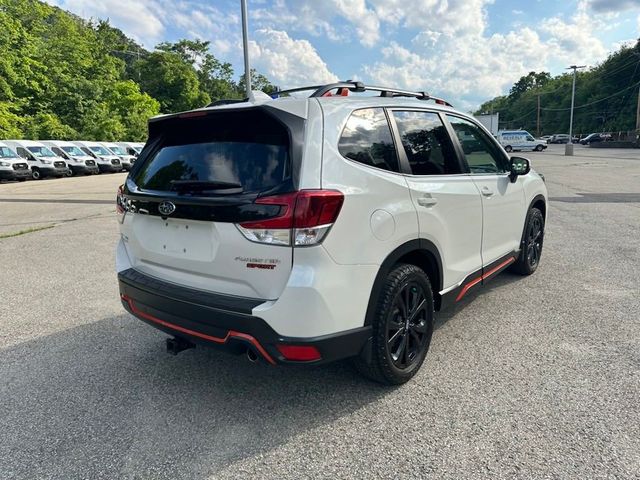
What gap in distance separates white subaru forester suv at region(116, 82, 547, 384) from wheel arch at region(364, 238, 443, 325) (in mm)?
10

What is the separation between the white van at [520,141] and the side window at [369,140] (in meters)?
46.1

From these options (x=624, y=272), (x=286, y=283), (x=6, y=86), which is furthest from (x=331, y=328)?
(x=6, y=86)

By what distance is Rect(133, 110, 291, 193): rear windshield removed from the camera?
243 cm

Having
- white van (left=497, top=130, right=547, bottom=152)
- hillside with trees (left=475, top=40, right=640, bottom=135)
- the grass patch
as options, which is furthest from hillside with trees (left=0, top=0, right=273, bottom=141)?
hillside with trees (left=475, top=40, right=640, bottom=135)

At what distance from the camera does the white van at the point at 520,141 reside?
44.8m

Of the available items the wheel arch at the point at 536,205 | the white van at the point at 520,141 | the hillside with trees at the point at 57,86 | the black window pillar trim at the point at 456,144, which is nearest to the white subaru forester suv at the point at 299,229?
the black window pillar trim at the point at 456,144

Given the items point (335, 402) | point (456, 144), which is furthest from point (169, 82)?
point (335, 402)

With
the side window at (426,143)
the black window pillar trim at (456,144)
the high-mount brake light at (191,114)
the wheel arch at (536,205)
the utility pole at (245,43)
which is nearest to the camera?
the high-mount brake light at (191,114)

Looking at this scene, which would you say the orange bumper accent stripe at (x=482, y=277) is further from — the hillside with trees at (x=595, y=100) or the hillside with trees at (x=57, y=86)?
the hillside with trees at (x=595, y=100)

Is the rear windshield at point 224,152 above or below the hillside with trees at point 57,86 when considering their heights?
below

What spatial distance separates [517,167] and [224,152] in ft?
10.1

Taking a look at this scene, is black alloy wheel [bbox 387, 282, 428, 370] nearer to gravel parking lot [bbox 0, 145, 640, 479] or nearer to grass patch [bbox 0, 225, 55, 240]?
gravel parking lot [bbox 0, 145, 640, 479]

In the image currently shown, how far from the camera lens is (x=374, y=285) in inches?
102

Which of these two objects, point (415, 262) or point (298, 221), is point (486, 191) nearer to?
point (415, 262)
